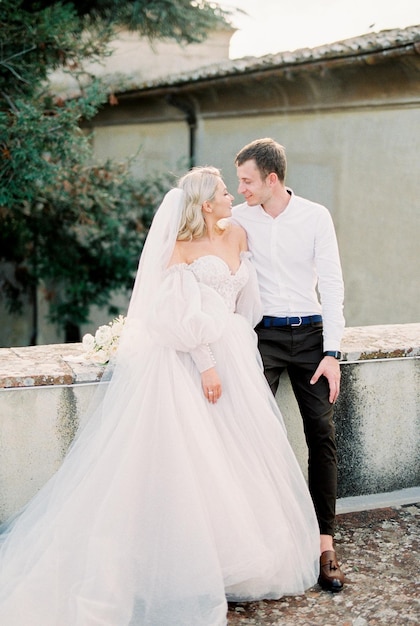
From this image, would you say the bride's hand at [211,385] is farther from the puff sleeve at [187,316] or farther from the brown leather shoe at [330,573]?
the brown leather shoe at [330,573]

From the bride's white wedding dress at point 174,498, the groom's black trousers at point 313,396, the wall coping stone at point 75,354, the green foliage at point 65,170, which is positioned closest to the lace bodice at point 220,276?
the bride's white wedding dress at point 174,498

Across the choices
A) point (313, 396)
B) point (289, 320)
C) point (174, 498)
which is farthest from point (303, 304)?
point (174, 498)

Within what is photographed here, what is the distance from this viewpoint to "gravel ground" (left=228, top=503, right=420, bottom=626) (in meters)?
2.97

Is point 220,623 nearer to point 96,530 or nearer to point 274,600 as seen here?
point 274,600

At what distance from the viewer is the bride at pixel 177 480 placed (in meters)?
2.85

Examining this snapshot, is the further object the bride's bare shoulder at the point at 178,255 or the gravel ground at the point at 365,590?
the bride's bare shoulder at the point at 178,255

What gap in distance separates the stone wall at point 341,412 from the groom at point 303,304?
1.21ft

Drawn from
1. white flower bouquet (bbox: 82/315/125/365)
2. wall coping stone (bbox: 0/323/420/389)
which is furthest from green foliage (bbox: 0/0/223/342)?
white flower bouquet (bbox: 82/315/125/365)

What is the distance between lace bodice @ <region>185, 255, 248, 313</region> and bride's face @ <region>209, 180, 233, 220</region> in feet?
0.61

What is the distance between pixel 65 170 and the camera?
9312mm

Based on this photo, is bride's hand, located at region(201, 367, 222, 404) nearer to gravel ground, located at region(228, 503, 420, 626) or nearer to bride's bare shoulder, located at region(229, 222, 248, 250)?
bride's bare shoulder, located at region(229, 222, 248, 250)

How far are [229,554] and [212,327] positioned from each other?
0.90m

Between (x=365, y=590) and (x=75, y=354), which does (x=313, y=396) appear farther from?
(x=75, y=354)

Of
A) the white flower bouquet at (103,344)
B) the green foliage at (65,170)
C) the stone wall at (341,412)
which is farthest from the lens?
the green foliage at (65,170)
